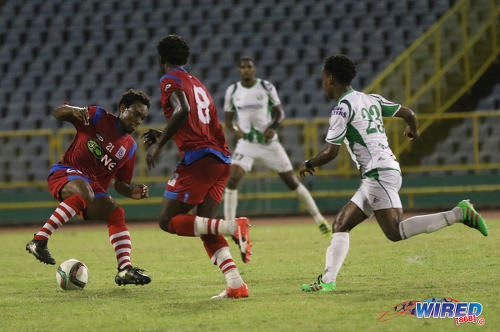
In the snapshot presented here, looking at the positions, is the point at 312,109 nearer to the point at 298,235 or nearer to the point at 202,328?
the point at 298,235

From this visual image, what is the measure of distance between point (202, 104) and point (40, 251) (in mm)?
2001

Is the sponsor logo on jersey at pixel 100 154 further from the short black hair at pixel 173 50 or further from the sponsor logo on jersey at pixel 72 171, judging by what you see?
the short black hair at pixel 173 50

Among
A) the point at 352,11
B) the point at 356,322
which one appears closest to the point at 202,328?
the point at 356,322

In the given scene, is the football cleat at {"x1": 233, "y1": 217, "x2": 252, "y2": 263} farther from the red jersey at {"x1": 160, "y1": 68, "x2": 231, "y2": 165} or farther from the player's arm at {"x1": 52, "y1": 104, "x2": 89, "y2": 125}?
the player's arm at {"x1": 52, "y1": 104, "x2": 89, "y2": 125}

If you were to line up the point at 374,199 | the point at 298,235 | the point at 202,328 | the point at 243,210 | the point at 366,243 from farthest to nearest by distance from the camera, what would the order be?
the point at 243,210
the point at 298,235
the point at 366,243
the point at 374,199
the point at 202,328

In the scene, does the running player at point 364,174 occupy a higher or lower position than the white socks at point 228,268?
higher

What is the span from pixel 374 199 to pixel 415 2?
1480cm

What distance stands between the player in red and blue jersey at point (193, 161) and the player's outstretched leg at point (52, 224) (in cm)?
101

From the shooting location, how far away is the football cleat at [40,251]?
6438mm

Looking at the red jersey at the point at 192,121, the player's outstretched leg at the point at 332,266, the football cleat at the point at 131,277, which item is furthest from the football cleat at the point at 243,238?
the football cleat at the point at 131,277

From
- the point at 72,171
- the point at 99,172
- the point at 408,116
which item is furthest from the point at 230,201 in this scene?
the point at 408,116

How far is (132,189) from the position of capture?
6.80 m

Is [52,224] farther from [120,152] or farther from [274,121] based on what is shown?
[274,121]

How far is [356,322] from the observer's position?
4.61 meters
